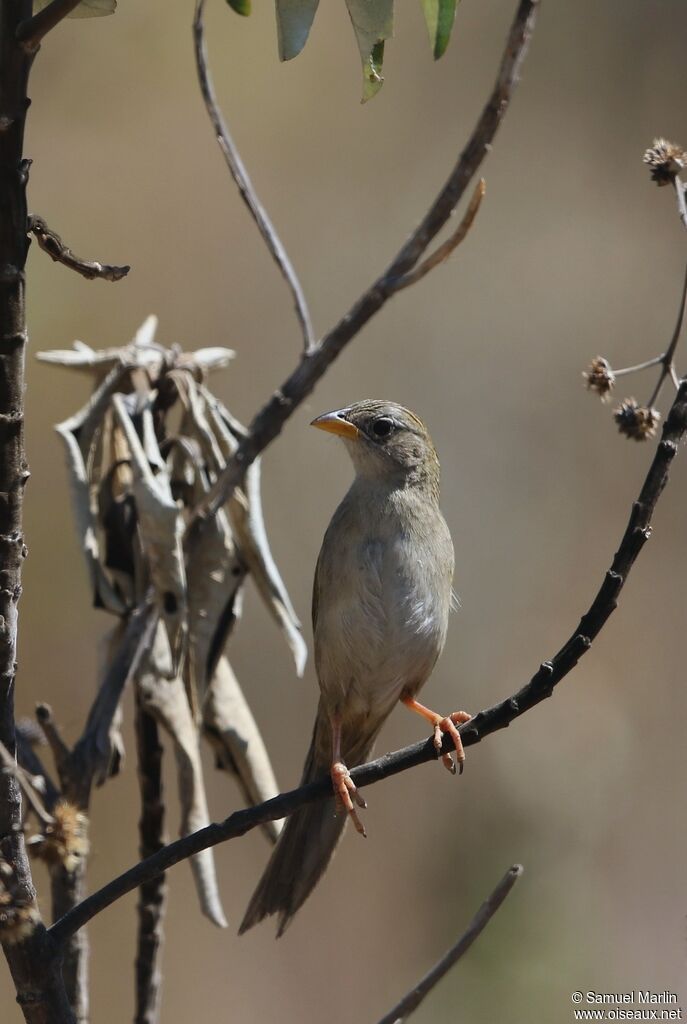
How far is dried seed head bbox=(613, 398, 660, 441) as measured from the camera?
2.60 meters

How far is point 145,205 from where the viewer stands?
277 inches

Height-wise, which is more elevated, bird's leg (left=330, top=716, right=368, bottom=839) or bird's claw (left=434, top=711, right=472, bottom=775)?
bird's claw (left=434, top=711, right=472, bottom=775)

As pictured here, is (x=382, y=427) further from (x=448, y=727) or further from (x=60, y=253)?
(x=60, y=253)

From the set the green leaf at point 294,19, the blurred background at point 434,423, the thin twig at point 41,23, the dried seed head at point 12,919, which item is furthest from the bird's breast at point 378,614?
the blurred background at point 434,423

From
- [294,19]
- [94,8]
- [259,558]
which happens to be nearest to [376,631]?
[259,558]

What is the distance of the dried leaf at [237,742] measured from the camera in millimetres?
3529

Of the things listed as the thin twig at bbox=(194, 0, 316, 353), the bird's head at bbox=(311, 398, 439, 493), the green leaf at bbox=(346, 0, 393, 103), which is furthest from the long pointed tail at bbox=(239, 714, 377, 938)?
the green leaf at bbox=(346, 0, 393, 103)

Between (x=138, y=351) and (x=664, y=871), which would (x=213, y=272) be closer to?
(x=138, y=351)

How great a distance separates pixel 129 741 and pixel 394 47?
4663 mm

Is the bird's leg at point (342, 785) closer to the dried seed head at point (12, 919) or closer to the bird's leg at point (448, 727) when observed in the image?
the bird's leg at point (448, 727)

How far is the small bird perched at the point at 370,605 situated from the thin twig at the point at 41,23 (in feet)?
6.96

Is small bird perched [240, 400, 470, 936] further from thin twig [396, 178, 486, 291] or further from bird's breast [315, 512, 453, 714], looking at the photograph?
thin twig [396, 178, 486, 291]

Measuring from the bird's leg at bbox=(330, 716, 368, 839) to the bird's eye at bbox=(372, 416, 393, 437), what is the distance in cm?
100

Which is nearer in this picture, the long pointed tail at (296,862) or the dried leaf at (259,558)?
the long pointed tail at (296,862)
